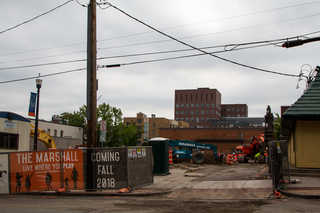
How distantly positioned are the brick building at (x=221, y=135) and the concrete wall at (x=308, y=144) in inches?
2301

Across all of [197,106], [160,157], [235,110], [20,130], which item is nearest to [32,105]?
[20,130]

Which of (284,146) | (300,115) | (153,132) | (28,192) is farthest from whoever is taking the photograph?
(153,132)

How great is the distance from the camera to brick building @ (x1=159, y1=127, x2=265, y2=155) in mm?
75000

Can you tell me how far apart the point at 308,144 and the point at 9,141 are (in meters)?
17.8

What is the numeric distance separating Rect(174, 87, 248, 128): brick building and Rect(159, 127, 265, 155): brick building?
178 ft

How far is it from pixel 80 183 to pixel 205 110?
124 metres

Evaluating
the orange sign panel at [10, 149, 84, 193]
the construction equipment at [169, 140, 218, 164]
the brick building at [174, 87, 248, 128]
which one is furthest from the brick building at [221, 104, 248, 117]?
the orange sign panel at [10, 149, 84, 193]

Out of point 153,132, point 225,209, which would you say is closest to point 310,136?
point 225,209

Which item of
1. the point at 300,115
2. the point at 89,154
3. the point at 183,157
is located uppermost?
the point at 300,115

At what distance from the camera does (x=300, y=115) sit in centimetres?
1552

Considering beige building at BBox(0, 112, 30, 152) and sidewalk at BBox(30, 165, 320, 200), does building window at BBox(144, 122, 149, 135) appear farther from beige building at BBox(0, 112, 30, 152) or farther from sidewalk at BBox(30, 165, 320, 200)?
sidewalk at BBox(30, 165, 320, 200)

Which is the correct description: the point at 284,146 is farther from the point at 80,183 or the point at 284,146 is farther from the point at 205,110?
the point at 205,110

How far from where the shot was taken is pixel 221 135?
76.7 metres

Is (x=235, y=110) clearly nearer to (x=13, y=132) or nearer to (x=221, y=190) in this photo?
(x=13, y=132)
